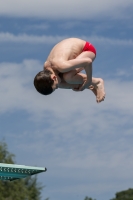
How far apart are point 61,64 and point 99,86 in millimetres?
1489

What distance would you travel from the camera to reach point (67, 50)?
12352 mm

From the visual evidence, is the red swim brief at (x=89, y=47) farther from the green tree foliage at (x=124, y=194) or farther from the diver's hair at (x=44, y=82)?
the green tree foliage at (x=124, y=194)

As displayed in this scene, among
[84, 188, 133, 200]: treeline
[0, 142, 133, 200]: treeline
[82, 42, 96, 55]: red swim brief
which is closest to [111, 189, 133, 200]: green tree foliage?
[84, 188, 133, 200]: treeline

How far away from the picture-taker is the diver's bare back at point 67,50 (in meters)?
12.2

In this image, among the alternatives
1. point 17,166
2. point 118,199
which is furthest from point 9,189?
point 118,199

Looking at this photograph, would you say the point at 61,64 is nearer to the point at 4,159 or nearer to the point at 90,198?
the point at 4,159

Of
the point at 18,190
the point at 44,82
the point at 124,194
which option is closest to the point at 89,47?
the point at 44,82

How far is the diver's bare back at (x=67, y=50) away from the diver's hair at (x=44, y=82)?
27 centimetres

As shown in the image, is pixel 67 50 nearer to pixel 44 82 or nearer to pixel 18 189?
pixel 44 82

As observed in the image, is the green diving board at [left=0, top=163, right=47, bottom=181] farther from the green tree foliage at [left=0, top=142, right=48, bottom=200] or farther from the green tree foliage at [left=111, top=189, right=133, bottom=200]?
the green tree foliage at [left=111, top=189, right=133, bottom=200]

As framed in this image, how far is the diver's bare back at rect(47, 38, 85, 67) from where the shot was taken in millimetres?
12180

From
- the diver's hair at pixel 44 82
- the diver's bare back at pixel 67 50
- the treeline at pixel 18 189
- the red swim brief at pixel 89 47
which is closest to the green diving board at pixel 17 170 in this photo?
the diver's hair at pixel 44 82

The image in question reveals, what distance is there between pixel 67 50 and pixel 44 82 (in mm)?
791

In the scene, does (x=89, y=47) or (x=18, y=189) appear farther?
(x=18, y=189)
